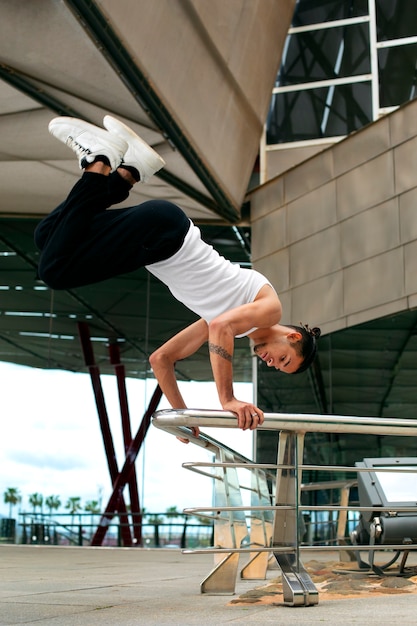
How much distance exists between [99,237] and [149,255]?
271 millimetres

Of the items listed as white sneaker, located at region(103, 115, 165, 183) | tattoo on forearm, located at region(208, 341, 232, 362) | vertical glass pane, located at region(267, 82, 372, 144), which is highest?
vertical glass pane, located at region(267, 82, 372, 144)

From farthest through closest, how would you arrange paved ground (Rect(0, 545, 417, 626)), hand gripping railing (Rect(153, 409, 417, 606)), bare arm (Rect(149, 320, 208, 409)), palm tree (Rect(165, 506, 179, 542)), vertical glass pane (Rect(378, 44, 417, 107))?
1. palm tree (Rect(165, 506, 179, 542))
2. vertical glass pane (Rect(378, 44, 417, 107))
3. bare arm (Rect(149, 320, 208, 409))
4. hand gripping railing (Rect(153, 409, 417, 606))
5. paved ground (Rect(0, 545, 417, 626))

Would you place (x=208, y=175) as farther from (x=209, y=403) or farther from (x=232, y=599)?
(x=232, y=599)

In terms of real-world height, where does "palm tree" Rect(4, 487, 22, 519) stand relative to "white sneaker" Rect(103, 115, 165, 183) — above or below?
below

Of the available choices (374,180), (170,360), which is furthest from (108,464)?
(170,360)

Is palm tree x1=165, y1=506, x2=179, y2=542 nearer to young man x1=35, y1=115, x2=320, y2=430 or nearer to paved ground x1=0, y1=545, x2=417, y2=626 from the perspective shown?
paved ground x1=0, y1=545, x2=417, y2=626

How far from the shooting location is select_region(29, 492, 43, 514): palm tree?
14.8m

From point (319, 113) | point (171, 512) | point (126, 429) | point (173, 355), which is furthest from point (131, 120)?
point (173, 355)

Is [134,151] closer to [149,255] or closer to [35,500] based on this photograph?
[149,255]

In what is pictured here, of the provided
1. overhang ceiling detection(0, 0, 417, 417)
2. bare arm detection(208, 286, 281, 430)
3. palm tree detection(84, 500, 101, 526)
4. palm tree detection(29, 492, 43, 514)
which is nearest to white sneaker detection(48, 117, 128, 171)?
bare arm detection(208, 286, 281, 430)

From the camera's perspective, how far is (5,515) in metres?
14.8

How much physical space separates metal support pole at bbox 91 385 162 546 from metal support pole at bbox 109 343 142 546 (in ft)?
0.40

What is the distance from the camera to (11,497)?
1491cm

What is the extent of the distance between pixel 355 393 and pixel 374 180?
378 cm
